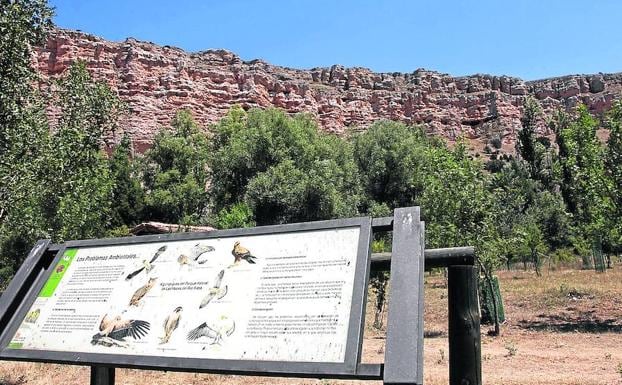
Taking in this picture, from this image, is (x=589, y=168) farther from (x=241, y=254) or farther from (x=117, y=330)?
(x=117, y=330)

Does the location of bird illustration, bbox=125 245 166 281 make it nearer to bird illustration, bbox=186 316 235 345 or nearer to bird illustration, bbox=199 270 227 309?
bird illustration, bbox=199 270 227 309

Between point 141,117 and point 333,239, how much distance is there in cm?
5994

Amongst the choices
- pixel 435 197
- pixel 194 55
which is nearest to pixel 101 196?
pixel 435 197

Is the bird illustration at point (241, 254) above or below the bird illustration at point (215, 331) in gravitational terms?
above

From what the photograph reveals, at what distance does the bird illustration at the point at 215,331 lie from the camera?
2.64 m

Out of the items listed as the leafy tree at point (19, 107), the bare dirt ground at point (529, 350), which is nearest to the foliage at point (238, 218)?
the bare dirt ground at point (529, 350)

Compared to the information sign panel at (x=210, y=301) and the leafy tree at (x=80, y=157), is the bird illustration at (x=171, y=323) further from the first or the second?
the leafy tree at (x=80, y=157)

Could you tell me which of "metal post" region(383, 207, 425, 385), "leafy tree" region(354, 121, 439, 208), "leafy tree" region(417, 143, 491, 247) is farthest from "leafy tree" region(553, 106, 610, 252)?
"leafy tree" region(354, 121, 439, 208)

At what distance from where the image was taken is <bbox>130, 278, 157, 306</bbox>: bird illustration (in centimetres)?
312

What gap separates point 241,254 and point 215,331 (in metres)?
0.53

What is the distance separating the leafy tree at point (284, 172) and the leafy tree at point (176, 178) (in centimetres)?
624

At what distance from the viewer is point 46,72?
197ft

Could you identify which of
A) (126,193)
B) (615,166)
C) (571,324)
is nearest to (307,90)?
(126,193)

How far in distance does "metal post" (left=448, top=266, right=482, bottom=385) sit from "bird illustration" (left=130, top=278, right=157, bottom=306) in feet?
6.16
